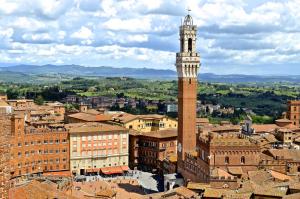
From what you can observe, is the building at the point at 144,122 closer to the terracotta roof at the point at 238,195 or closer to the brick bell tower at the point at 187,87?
the brick bell tower at the point at 187,87

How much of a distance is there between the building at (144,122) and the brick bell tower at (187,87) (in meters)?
30.9

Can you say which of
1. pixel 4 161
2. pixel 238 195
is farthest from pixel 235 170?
pixel 4 161

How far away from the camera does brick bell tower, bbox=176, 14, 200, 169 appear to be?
A: 80.6 meters

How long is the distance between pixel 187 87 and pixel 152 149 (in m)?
20.3

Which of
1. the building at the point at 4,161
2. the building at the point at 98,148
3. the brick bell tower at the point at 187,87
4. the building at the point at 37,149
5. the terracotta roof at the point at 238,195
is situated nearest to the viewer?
the building at the point at 4,161

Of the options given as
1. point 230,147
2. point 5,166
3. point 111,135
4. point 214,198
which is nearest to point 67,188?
point 214,198

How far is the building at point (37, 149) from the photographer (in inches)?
3282

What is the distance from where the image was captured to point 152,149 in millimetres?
97562

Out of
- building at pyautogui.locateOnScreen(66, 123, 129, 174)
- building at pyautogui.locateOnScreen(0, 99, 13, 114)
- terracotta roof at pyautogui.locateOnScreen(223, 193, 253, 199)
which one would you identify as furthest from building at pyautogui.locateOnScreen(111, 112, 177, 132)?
terracotta roof at pyautogui.locateOnScreen(223, 193, 253, 199)

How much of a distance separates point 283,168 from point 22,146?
1565 inches

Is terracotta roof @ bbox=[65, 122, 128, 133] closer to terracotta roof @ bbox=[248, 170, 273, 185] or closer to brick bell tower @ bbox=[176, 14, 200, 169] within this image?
brick bell tower @ bbox=[176, 14, 200, 169]

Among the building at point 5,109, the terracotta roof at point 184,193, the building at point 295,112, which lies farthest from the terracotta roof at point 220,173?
the building at point 295,112

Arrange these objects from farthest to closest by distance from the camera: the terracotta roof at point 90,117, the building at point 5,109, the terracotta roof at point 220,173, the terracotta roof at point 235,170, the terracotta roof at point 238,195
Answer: the terracotta roof at point 90,117 → the terracotta roof at point 235,170 → the terracotta roof at point 220,173 → the terracotta roof at point 238,195 → the building at point 5,109

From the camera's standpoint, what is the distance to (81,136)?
91812mm
